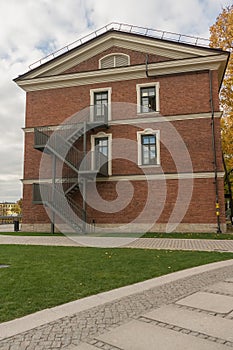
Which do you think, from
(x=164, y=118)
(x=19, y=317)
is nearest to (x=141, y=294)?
(x=19, y=317)

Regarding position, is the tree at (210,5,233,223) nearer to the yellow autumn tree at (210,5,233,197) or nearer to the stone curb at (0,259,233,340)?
the yellow autumn tree at (210,5,233,197)

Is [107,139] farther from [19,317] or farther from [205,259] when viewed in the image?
[19,317]

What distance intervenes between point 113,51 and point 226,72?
7.45 m

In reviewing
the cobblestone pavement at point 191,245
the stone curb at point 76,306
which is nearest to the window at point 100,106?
the cobblestone pavement at point 191,245

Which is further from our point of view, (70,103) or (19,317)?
(70,103)

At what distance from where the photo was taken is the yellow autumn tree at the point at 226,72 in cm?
1958

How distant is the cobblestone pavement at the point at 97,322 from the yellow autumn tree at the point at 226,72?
16.4 m

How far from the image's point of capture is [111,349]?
2779 mm

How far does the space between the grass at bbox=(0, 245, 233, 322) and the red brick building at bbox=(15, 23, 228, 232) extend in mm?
7495

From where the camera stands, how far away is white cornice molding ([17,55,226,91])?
16.8m

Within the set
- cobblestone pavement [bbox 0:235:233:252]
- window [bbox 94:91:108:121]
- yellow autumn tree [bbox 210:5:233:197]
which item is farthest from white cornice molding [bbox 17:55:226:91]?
cobblestone pavement [bbox 0:235:233:252]

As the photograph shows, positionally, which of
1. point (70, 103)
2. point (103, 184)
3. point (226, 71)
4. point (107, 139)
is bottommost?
point (103, 184)

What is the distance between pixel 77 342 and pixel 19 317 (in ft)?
3.50

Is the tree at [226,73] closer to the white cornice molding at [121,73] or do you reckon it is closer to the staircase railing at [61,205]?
the white cornice molding at [121,73]
